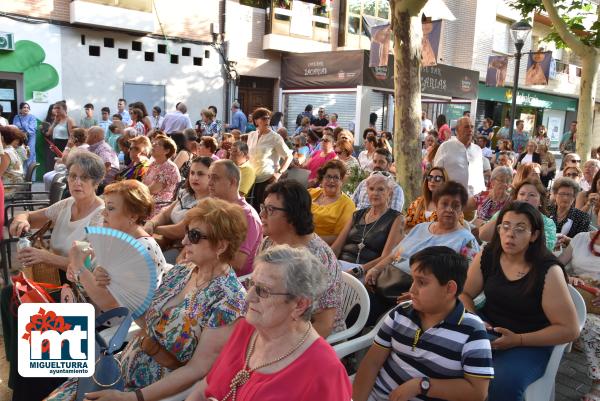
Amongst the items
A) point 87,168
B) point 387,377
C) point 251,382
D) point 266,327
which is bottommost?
point 387,377

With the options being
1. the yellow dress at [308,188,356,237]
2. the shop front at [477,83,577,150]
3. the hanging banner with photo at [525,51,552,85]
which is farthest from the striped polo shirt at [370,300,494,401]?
the shop front at [477,83,577,150]

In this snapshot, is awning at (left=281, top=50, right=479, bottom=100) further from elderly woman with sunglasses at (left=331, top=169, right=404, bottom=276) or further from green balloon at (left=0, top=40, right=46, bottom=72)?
elderly woman with sunglasses at (left=331, top=169, right=404, bottom=276)

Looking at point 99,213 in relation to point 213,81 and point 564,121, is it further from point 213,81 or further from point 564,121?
point 564,121

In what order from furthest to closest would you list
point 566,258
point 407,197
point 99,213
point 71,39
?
point 71,39
point 407,197
point 566,258
point 99,213

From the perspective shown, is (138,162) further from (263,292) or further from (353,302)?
(263,292)

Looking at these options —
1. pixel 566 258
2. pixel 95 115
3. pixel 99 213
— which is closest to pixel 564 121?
pixel 95 115

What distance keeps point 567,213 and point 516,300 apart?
2321 mm

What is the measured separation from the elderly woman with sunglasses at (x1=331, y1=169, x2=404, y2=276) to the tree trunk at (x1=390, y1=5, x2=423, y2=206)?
282 cm

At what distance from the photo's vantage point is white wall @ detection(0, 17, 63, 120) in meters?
11.8

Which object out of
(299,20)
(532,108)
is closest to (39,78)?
(299,20)

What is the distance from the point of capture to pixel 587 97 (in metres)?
11.3

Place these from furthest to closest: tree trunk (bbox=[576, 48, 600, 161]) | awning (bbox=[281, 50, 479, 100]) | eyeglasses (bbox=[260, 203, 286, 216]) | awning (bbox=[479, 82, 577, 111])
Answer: awning (bbox=[479, 82, 577, 111]) → awning (bbox=[281, 50, 479, 100]) → tree trunk (bbox=[576, 48, 600, 161]) → eyeglasses (bbox=[260, 203, 286, 216])

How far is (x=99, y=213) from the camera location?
11.1 ft

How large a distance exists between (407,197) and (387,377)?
4798 mm
